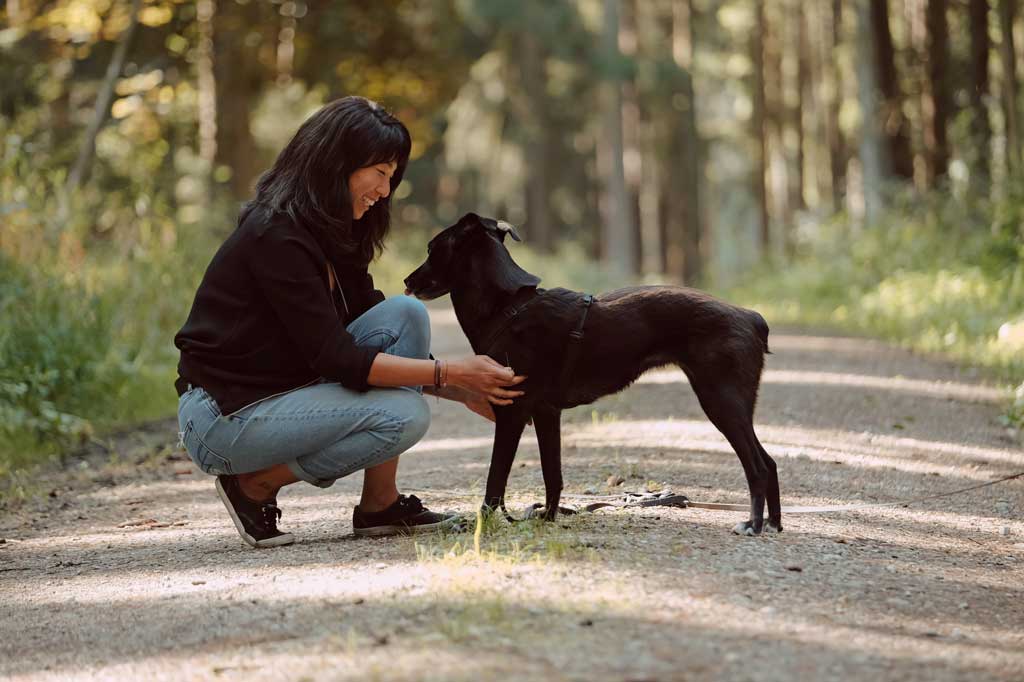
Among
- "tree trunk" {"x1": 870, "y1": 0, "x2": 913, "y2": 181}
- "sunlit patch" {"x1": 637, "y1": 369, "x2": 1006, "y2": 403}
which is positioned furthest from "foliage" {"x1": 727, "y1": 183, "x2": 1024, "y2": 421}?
"tree trunk" {"x1": 870, "y1": 0, "x2": 913, "y2": 181}

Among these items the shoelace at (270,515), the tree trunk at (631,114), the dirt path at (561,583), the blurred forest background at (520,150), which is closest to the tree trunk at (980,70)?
the blurred forest background at (520,150)

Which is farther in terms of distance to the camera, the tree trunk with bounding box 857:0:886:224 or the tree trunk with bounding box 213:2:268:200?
the tree trunk with bounding box 857:0:886:224

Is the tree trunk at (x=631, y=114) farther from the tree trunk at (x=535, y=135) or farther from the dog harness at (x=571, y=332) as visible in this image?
the dog harness at (x=571, y=332)

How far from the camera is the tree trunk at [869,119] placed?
2094 cm

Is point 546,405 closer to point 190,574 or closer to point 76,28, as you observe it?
point 190,574

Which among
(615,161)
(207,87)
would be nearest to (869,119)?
(615,161)

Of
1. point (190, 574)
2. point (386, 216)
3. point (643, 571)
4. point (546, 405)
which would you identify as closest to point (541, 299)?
point (546, 405)

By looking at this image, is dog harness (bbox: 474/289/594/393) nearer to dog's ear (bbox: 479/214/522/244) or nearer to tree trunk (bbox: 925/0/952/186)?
dog's ear (bbox: 479/214/522/244)

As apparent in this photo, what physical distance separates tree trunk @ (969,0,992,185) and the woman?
15756mm

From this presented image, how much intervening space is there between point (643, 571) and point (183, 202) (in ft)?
53.1

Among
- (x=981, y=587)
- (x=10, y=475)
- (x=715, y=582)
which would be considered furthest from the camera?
(x=10, y=475)

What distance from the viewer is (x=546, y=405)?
493 cm

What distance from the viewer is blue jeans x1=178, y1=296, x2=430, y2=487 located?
4.77m

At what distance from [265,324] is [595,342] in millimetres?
1361
